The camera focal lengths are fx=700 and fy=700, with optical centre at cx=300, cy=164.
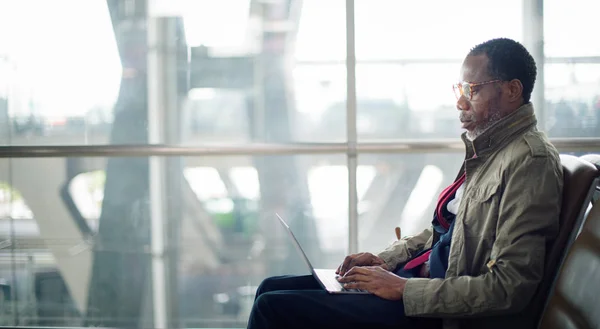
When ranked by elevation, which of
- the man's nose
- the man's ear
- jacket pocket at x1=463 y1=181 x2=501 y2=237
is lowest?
jacket pocket at x1=463 y1=181 x2=501 y2=237

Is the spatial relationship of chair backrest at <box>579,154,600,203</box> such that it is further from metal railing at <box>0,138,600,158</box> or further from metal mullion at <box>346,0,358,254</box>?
metal mullion at <box>346,0,358,254</box>

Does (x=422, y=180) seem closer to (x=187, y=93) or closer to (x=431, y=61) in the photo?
(x=431, y=61)

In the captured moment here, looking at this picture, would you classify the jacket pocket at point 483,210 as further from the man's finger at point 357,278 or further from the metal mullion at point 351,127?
the metal mullion at point 351,127

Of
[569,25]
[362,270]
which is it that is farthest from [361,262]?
[569,25]

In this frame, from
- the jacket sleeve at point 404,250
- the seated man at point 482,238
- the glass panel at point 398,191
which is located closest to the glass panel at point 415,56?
the glass panel at point 398,191

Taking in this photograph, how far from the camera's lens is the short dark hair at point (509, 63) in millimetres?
2016

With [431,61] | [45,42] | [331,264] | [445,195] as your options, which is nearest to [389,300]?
[445,195]

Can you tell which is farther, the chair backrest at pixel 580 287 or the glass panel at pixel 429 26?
A: the glass panel at pixel 429 26

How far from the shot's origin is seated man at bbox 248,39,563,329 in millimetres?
1782

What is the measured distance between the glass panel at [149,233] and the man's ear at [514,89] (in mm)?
1264

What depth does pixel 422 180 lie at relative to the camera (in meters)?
3.26

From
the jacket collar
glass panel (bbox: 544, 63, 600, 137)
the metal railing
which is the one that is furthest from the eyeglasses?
glass panel (bbox: 544, 63, 600, 137)

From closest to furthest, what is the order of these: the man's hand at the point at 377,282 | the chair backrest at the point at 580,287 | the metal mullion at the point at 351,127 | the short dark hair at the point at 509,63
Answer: the chair backrest at the point at 580,287
the man's hand at the point at 377,282
the short dark hair at the point at 509,63
the metal mullion at the point at 351,127

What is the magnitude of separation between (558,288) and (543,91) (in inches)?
61.4
